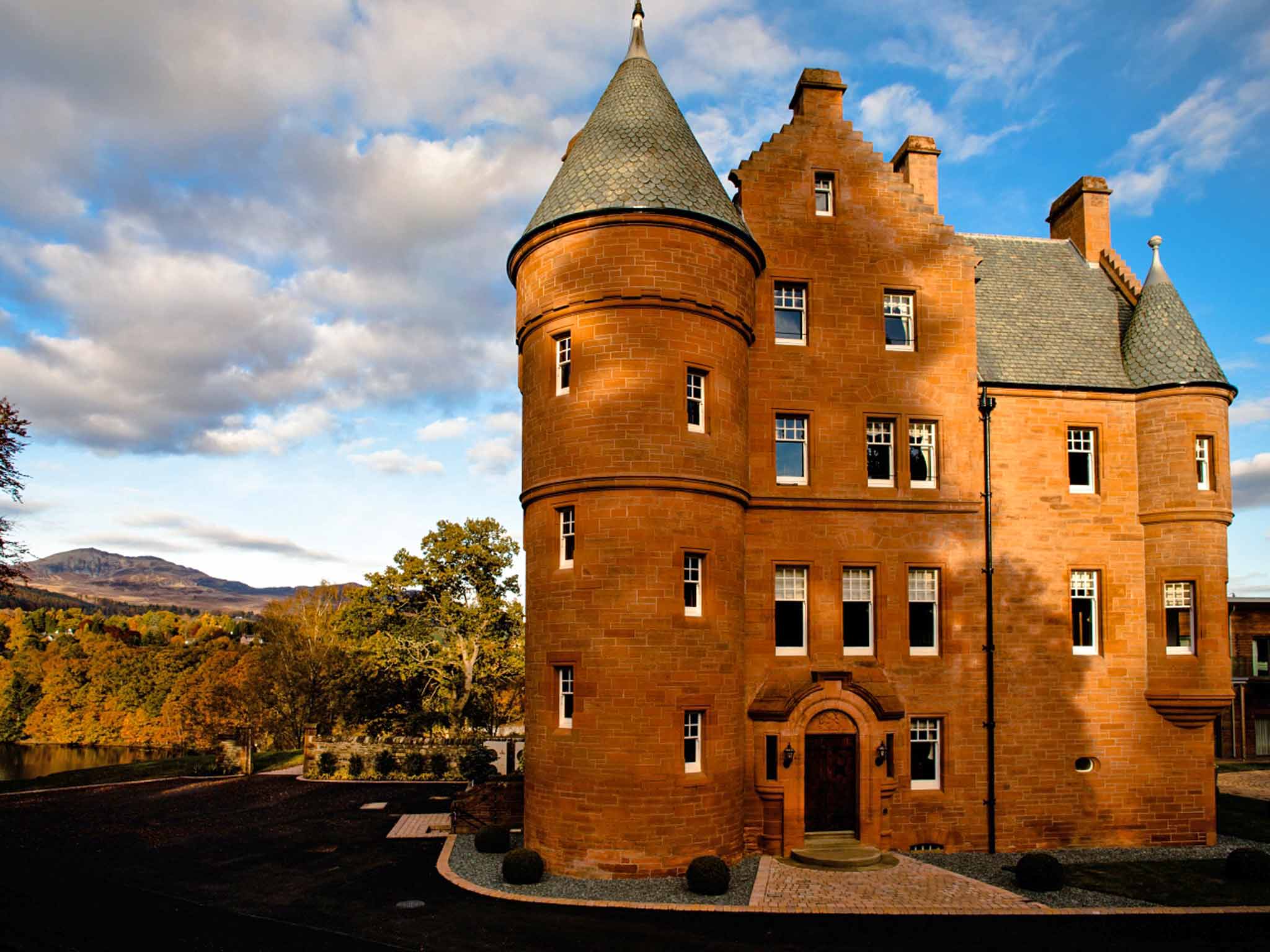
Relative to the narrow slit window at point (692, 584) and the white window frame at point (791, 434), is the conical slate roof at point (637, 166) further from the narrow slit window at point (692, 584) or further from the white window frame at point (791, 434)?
the narrow slit window at point (692, 584)

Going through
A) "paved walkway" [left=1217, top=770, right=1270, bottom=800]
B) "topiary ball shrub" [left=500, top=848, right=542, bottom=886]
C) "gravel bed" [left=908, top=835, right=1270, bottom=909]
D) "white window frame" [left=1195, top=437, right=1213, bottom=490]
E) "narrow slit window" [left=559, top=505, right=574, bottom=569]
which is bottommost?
"paved walkway" [left=1217, top=770, right=1270, bottom=800]

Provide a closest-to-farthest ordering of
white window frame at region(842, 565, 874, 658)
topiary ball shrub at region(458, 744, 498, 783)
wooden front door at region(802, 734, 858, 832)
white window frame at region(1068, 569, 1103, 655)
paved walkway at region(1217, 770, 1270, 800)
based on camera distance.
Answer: wooden front door at region(802, 734, 858, 832) < white window frame at region(842, 565, 874, 658) < white window frame at region(1068, 569, 1103, 655) < topiary ball shrub at region(458, 744, 498, 783) < paved walkway at region(1217, 770, 1270, 800)

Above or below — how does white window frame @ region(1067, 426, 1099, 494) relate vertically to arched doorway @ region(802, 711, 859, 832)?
above

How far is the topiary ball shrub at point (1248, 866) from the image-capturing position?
59.9ft

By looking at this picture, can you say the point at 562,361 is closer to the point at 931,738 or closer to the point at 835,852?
the point at 835,852

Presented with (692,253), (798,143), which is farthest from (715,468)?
(798,143)

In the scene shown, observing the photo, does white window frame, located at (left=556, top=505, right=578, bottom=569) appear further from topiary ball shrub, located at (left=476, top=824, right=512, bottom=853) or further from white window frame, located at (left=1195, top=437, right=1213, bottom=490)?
white window frame, located at (left=1195, top=437, right=1213, bottom=490)

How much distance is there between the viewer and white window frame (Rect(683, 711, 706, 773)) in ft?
61.2

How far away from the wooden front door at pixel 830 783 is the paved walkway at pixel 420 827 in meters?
9.68

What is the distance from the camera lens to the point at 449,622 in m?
36.9

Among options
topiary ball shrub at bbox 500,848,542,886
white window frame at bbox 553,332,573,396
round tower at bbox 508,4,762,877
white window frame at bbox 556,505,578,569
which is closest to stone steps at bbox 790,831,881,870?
round tower at bbox 508,4,762,877

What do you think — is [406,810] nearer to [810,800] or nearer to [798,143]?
[810,800]

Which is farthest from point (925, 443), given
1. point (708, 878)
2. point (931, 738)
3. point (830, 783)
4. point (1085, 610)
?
point (708, 878)

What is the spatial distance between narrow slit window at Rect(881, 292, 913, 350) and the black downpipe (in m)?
2.42
